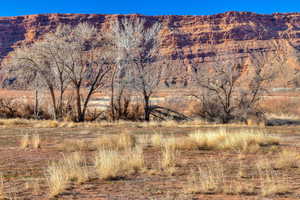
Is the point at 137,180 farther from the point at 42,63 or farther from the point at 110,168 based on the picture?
the point at 42,63

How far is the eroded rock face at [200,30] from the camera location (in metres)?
137

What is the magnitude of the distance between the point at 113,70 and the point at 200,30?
135 meters

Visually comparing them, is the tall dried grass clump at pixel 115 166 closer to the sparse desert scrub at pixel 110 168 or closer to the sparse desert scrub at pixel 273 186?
the sparse desert scrub at pixel 110 168

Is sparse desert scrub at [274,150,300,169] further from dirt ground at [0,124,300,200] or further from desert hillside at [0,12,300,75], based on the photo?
desert hillside at [0,12,300,75]

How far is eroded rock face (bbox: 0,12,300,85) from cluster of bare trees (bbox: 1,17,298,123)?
343 feet

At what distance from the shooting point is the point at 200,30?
154625mm

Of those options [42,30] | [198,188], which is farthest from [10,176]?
[42,30]

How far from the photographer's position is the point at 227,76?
87.1ft

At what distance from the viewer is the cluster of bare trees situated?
78.3 feet

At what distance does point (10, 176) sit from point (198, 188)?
3.98 metres

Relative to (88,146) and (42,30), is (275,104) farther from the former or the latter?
(42,30)

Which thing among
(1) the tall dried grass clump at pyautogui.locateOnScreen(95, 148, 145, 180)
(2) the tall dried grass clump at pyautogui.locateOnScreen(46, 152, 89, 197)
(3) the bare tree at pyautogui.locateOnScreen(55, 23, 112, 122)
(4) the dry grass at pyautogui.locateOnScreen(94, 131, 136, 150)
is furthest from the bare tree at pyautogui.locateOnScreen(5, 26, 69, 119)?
(2) the tall dried grass clump at pyautogui.locateOnScreen(46, 152, 89, 197)

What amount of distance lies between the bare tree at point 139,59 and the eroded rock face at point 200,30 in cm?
10618

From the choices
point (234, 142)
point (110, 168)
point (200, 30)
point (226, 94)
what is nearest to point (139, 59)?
point (226, 94)
